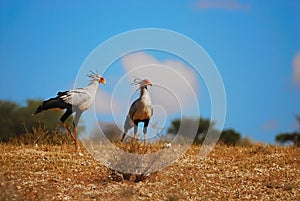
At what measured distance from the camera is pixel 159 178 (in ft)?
31.4

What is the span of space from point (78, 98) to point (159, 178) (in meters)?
3.15

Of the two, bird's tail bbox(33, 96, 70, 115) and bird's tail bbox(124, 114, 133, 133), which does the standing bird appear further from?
bird's tail bbox(33, 96, 70, 115)

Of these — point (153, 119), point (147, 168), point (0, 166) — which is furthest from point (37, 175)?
point (153, 119)

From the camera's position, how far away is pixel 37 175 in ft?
31.2

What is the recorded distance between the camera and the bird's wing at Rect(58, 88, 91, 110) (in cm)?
1197

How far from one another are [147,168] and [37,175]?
5.63 ft

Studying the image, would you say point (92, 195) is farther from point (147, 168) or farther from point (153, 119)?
point (153, 119)

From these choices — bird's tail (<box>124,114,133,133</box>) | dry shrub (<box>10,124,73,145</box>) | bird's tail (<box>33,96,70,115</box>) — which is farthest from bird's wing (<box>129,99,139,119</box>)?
dry shrub (<box>10,124,73,145</box>)

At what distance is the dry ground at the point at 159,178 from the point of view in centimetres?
868

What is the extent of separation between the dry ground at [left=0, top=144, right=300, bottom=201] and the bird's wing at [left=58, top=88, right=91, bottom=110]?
3.21ft

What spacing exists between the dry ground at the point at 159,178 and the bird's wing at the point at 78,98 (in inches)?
38.6

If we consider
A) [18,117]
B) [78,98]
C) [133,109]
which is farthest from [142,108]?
[18,117]

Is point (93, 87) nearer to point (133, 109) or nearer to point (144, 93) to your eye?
point (133, 109)

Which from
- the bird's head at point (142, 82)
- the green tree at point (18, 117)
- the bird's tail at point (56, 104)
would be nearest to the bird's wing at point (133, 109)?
the bird's head at point (142, 82)
